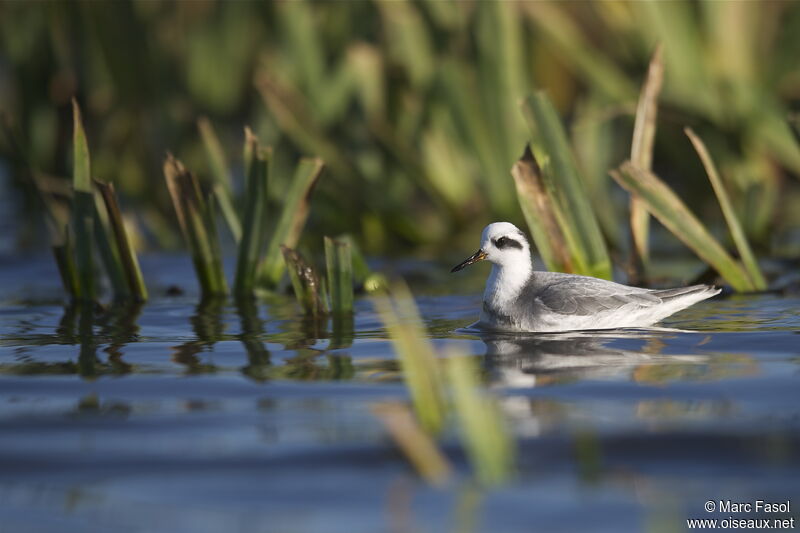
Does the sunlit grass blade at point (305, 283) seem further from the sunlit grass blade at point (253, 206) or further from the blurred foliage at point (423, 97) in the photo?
the blurred foliage at point (423, 97)

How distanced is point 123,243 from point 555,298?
2935mm

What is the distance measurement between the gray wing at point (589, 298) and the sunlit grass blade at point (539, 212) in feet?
1.74

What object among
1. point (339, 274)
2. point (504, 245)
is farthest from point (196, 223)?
point (504, 245)

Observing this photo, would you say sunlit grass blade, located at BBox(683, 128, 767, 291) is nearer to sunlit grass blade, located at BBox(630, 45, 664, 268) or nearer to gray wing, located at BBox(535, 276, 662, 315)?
sunlit grass blade, located at BBox(630, 45, 664, 268)

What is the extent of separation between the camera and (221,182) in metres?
9.02

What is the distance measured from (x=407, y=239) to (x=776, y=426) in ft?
22.3

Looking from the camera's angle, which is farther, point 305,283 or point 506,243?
point 305,283

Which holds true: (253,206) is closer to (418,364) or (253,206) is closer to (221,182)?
(221,182)

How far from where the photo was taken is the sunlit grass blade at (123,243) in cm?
770

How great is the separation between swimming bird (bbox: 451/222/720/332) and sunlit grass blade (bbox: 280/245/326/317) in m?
1.08

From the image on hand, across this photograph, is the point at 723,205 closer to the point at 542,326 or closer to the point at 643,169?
the point at 643,169

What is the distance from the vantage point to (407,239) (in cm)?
1159

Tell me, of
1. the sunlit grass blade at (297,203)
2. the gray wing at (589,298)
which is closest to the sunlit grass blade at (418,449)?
the gray wing at (589,298)

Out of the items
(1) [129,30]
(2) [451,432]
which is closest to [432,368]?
(2) [451,432]
